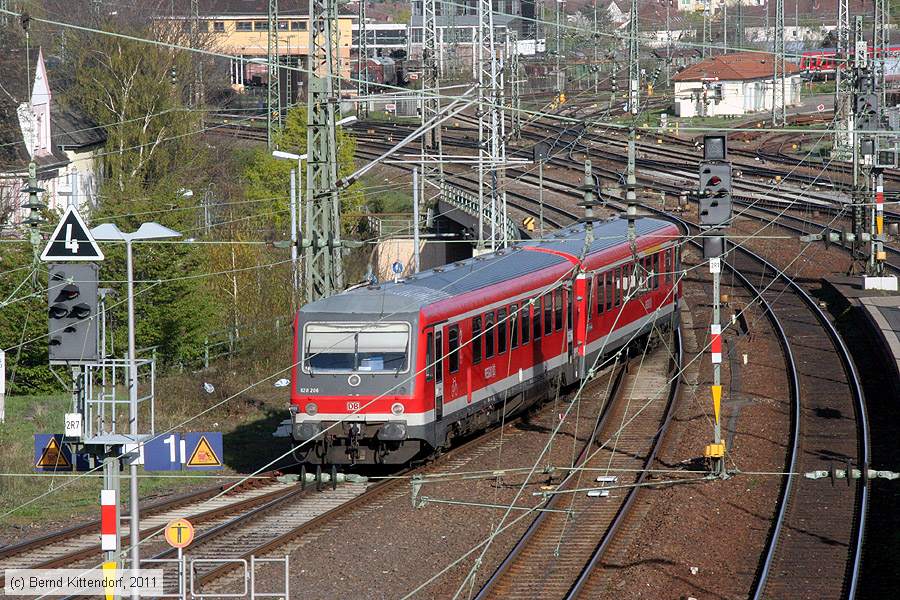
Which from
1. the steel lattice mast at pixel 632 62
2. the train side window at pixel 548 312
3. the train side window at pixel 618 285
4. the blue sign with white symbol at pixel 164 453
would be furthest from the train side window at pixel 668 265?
the steel lattice mast at pixel 632 62

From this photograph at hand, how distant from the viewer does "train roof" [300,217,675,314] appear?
760 inches

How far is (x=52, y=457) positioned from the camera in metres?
12.9

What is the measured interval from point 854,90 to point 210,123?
38294mm

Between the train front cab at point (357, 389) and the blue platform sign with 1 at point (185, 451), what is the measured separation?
17.6 ft

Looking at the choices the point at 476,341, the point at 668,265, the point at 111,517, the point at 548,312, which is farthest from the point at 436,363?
the point at 668,265

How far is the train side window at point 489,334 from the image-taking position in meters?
21.1

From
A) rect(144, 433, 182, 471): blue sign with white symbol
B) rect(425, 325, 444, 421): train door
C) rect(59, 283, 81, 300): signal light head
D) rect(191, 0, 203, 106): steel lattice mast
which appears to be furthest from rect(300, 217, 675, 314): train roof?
rect(191, 0, 203, 106): steel lattice mast

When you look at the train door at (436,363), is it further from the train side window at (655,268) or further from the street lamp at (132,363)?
the train side window at (655,268)

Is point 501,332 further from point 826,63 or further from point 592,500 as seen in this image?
point 826,63

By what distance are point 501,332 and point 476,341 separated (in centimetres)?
95

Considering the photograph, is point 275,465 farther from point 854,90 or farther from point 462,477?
point 854,90

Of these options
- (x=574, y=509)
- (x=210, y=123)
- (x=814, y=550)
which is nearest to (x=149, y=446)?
(x=574, y=509)

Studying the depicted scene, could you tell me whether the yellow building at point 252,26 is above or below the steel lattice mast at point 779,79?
above

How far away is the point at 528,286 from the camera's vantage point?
74.2 ft
